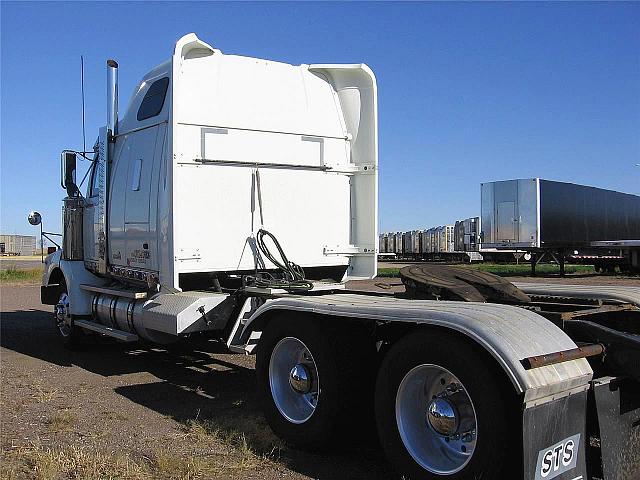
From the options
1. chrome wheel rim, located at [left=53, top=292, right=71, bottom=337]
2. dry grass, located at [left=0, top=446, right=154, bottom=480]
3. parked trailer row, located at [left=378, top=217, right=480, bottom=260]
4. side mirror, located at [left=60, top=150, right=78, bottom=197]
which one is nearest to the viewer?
dry grass, located at [left=0, top=446, right=154, bottom=480]

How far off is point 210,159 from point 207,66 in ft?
3.44

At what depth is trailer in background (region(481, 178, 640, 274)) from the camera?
2634 centimetres

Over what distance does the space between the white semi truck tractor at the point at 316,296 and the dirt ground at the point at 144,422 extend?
1.01 feet

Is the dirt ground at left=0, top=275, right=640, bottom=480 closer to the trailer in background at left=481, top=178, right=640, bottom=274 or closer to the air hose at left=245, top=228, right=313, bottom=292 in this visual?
the air hose at left=245, top=228, right=313, bottom=292

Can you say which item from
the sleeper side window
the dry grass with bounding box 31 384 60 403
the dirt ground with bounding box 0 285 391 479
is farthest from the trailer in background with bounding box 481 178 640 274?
the dry grass with bounding box 31 384 60 403

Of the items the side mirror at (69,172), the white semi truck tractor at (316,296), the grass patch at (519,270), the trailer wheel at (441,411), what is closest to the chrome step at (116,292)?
the white semi truck tractor at (316,296)

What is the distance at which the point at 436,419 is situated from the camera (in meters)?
4.08

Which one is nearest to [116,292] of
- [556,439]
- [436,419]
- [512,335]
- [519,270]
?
[436,419]

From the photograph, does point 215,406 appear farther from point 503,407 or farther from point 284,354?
point 503,407

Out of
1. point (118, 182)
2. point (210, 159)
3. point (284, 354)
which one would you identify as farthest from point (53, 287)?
point (284, 354)

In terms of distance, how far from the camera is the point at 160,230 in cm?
748

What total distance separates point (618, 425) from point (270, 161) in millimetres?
4944

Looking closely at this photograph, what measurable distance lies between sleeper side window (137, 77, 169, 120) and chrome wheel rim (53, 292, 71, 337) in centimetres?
337

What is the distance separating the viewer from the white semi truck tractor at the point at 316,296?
374 centimetres
